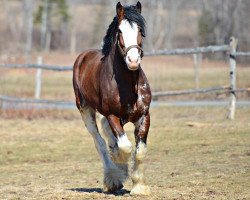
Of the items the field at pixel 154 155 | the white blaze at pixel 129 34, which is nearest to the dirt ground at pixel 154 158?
the field at pixel 154 155

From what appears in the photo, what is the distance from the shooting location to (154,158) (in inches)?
482

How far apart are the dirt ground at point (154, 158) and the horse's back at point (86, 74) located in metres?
1.28

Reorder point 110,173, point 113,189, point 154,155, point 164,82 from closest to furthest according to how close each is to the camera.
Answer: point 113,189 → point 110,173 → point 154,155 → point 164,82

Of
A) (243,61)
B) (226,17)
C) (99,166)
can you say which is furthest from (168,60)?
(99,166)

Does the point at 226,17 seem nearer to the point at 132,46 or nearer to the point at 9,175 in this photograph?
the point at 9,175

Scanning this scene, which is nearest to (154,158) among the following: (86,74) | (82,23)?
(86,74)

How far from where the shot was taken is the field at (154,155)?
8.67 m

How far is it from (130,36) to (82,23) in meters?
65.5

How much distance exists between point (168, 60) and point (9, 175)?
3103 centimetres

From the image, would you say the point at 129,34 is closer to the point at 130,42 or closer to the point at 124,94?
the point at 130,42

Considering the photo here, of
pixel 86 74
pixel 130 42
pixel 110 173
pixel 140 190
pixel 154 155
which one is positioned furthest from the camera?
pixel 154 155

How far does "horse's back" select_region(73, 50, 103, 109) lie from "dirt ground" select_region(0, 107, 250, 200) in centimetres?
128

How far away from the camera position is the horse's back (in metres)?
9.03

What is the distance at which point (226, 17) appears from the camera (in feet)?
149
